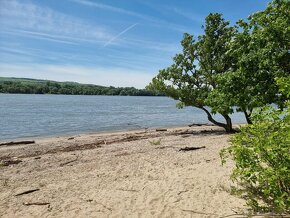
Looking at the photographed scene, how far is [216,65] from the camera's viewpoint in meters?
25.0

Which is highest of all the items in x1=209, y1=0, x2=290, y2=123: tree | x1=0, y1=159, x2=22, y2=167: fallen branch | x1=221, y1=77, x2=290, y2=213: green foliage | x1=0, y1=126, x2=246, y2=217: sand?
x1=209, y1=0, x2=290, y2=123: tree

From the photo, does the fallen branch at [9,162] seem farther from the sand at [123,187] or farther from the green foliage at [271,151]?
the green foliage at [271,151]

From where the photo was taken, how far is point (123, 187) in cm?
1128

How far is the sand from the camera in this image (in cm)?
926

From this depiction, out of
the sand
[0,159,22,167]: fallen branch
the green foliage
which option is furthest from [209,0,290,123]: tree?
[0,159,22,167]: fallen branch

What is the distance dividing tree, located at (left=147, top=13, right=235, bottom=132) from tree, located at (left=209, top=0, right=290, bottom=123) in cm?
550

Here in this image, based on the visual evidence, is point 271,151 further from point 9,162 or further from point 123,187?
point 9,162

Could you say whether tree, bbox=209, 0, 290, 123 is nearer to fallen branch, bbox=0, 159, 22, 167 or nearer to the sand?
the sand

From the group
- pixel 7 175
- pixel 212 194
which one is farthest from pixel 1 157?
pixel 212 194

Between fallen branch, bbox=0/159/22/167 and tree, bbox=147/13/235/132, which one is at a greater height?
tree, bbox=147/13/235/132

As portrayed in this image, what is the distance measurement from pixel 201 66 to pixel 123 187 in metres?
17.5

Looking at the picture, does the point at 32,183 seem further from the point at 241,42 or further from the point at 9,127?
the point at 9,127

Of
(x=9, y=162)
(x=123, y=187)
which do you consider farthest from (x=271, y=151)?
(x=9, y=162)

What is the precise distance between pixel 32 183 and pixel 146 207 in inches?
212
